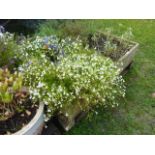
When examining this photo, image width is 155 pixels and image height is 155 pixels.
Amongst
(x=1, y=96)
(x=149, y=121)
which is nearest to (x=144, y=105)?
(x=149, y=121)

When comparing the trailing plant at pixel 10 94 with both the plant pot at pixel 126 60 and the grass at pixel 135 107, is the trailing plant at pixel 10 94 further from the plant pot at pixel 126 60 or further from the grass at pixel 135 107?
the plant pot at pixel 126 60

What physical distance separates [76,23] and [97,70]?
3.80 feet

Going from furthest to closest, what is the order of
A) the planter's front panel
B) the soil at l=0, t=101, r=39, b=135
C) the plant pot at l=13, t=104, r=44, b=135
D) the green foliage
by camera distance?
the planter's front panel → the green foliage → the soil at l=0, t=101, r=39, b=135 → the plant pot at l=13, t=104, r=44, b=135

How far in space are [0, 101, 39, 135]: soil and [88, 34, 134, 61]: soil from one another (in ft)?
3.83

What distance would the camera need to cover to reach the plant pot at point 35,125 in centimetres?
237

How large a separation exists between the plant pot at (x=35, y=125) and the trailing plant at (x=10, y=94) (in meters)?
0.17

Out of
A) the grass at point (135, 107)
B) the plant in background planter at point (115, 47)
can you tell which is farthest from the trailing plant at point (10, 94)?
the plant in background planter at point (115, 47)

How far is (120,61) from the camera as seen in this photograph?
3.32 metres

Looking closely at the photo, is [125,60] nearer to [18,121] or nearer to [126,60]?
[126,60]

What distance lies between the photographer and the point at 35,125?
2.46m

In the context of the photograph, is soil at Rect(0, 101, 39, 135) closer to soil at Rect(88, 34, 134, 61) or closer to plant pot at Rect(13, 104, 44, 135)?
plant pot at Rect(13, 104, 44, 135)

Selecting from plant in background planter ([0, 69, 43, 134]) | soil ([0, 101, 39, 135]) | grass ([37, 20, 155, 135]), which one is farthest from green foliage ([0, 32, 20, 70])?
grass ([37, 20, 155, 135])

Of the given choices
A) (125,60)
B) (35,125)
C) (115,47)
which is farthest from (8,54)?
(125,60)

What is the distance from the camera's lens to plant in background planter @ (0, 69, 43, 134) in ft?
7.91
